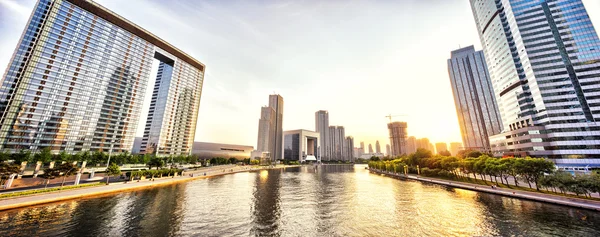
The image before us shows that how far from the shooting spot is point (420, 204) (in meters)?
38.2

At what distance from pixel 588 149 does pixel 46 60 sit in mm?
242998

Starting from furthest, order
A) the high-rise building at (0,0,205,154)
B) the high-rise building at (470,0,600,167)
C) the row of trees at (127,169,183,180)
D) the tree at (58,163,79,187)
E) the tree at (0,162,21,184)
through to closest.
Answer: the high-rise building at (0,0,205,154) → the high-rise building at (470,0,600,167) → the row of trees at (127,169,183,180) → the tree at (58,163,79,187) → the tree at (0,162,21,184)

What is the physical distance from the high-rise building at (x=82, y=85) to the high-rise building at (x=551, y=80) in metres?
200

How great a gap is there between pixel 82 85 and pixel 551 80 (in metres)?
237

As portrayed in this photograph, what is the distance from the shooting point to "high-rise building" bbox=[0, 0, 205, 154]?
90.1 meters

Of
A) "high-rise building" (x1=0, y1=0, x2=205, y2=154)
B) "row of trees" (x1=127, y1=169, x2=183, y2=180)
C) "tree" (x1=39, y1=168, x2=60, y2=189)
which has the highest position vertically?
"high-rise building" (x1=0, y1=0, x2=205, y2=154)

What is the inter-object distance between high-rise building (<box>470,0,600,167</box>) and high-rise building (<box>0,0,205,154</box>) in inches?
7884

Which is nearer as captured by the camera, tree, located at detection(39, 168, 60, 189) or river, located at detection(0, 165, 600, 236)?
river, located at detection(0, 165, 600, 236)

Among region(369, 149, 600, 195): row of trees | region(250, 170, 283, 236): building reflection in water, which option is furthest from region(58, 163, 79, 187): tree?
region(369, 149, 600, 195): row of trees

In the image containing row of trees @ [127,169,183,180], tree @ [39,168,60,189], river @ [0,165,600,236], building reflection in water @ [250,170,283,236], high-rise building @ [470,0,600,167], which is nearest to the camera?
river @ [0,165,600,236]

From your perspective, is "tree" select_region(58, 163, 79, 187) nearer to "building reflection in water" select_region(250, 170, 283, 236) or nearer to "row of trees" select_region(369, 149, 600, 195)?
"building reflection in water" select_region(250, 170, 283, 236)

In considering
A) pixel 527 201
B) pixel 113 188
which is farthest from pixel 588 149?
pixel 113 188

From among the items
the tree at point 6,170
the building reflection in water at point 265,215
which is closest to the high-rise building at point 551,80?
the building reflection in water at point 265,215

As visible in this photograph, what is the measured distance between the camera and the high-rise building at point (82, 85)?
9012 cm
